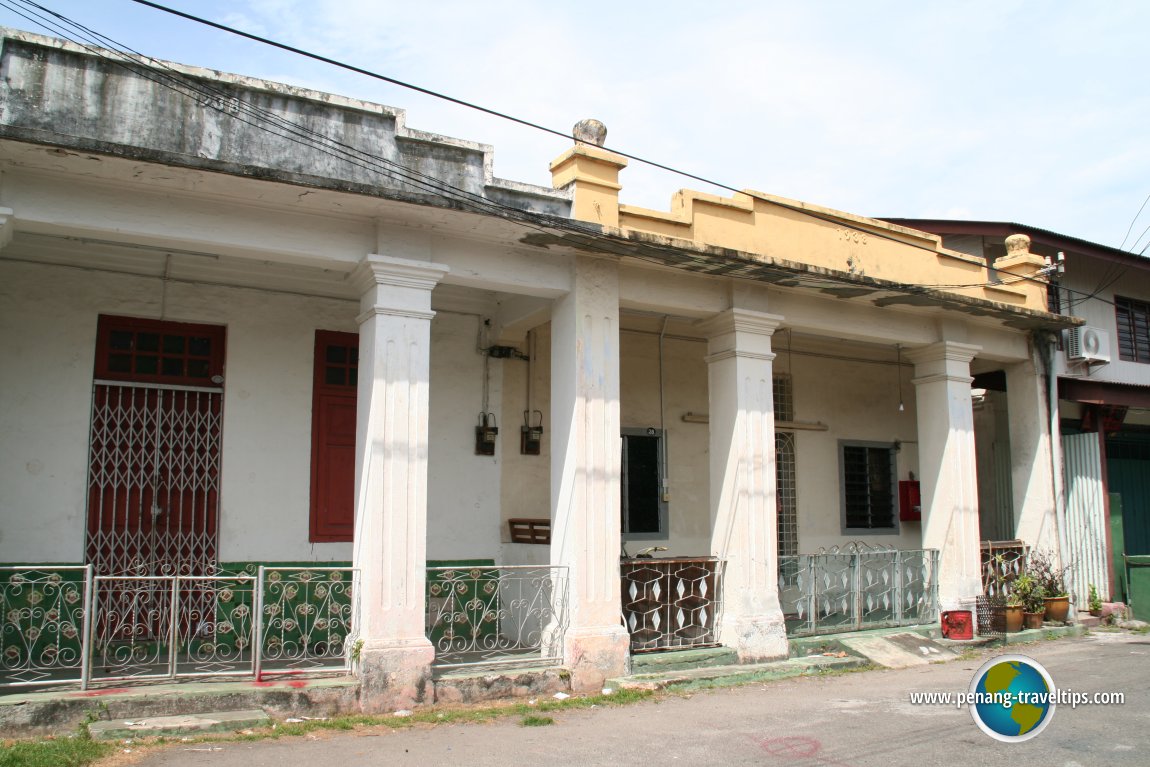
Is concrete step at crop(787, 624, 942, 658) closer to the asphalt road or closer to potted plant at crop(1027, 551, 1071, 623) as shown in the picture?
the asphalt road

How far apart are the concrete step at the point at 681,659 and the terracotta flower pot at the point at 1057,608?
17.2ft

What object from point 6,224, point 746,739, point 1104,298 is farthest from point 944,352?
point 6,224

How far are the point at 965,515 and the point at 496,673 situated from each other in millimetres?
6680

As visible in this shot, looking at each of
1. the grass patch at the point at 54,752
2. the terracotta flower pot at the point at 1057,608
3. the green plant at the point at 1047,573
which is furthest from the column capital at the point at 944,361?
the grass patch at the point at 54,752

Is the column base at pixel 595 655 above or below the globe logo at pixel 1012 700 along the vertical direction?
above

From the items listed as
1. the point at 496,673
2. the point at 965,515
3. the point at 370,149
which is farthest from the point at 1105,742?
the point at 370,149

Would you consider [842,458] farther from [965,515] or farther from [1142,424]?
[1142,424]

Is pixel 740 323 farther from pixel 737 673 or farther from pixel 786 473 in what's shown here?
pixel 786 473

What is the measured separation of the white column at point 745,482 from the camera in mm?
9820

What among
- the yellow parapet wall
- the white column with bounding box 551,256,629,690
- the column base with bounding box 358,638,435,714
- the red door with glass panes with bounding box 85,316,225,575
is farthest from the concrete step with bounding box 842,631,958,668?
the red door with glass panes with bounding box 85,316,225,575

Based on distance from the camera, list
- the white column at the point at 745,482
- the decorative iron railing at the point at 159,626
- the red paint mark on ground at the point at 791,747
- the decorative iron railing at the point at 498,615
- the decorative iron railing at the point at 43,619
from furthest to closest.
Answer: the white column at the point at 745,482 → the decorative iron railing at the point at 498,615 → the decorative iron railing at the point at 43,619 → the decorative iron railing at the point at 159,626 → the red paint mark on ground at the point at 791,747

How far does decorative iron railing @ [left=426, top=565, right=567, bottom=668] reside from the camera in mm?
8695

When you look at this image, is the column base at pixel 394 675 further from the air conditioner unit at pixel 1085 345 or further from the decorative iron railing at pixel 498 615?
the air conditioner unit at pixel 1085 345

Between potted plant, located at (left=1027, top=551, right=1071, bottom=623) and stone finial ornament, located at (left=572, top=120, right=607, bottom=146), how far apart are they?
27.0 feet
